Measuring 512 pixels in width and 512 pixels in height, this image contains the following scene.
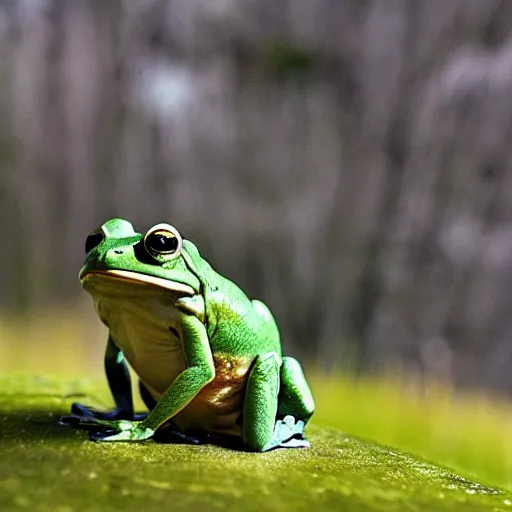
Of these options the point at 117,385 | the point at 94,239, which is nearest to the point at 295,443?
the point at 117,385

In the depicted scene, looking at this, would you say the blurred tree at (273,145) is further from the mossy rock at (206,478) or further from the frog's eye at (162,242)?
the frog's eye at (162,242)

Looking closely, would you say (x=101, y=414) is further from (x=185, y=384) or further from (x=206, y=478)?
(x=206, y=478)

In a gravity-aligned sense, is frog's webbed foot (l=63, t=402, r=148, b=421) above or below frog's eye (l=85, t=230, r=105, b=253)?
below

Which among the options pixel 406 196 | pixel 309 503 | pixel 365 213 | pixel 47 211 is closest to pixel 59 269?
pixel 47 211

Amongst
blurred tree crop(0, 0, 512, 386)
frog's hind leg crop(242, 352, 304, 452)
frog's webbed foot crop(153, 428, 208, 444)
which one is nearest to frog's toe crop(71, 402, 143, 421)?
frog's webbed foot crop(153, 428, 208, 444)

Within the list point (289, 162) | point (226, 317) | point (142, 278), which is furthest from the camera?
point (289, 162)

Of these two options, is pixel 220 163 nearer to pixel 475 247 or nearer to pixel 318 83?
pixel 318 83

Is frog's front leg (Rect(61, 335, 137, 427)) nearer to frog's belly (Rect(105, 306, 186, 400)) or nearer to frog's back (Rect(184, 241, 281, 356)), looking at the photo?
frog's belly (Rect(105, 306, 186, 400))
